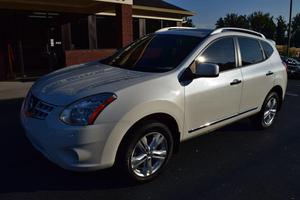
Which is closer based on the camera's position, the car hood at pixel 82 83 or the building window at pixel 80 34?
the car hood at pixel 82 83

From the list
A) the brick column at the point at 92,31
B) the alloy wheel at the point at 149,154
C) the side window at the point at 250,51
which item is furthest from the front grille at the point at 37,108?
the brick column at the point at 92,31

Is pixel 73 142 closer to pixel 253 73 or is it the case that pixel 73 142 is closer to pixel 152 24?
pixel 253 73

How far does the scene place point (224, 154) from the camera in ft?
14.1

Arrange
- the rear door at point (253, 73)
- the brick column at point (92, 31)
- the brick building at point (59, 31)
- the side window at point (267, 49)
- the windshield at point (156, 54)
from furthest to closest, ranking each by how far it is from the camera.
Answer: the brick column at point (92, 31)
the brick building at point (59, 31)
the side window at point (267, 49)
the rear door at point (253, 73)
the windshield at point (156, 54)

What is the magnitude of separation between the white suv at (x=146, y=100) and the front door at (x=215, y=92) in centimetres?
1

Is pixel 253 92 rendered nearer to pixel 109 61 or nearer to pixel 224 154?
pixel 224 154

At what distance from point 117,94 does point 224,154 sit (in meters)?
2.08

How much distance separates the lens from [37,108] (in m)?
3.20

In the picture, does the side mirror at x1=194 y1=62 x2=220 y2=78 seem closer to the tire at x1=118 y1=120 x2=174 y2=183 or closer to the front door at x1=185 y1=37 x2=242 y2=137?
the front door at x1=185 y1=37 x2=242 y2=137

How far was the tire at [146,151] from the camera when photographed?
10.3 feet

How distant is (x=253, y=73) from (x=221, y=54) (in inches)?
31.2

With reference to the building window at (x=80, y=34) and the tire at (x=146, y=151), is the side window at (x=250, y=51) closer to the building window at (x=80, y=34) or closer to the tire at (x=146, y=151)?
the tire at (x=146, y=151)

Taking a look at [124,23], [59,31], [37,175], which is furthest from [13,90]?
[37,175]

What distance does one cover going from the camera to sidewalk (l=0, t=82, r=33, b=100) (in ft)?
27.0
